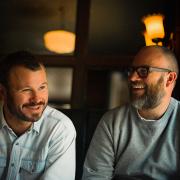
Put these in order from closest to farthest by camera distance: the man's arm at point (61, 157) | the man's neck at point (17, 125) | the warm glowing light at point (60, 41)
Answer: the man's arm at point (61, 157) < the man's neck at point (17, 125) < the warm glowing light at point (60, 41)

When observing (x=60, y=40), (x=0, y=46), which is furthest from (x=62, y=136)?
(x=0, y=46)

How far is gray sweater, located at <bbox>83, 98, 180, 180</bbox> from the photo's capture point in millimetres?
1758

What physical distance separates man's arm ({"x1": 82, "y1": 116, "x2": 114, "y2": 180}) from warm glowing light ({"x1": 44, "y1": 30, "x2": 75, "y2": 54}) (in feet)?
3.08

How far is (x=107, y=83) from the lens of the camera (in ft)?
8.56

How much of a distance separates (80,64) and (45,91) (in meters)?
0.91

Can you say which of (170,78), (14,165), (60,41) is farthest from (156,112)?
(60,41)

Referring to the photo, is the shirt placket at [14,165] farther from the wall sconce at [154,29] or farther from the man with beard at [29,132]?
the wall sconce at [154,29]

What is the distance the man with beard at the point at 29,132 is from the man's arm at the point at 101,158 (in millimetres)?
157

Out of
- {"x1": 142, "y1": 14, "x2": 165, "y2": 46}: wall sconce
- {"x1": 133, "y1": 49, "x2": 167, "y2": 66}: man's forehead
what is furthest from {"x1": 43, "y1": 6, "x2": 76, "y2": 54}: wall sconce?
{"x1": 133, "y1": 49, "x2": 167, "y2": 66}: man's forehead

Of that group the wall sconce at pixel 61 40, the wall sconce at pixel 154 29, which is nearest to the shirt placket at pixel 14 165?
the wall sconce at pixel 61 40

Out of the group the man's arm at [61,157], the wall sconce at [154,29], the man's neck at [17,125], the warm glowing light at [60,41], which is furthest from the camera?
the warm glowing light at [60,41]

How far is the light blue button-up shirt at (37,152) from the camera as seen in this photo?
5.45 ft

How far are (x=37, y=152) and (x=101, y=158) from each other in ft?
1.17

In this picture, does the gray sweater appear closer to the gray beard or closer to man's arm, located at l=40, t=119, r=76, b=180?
the gray beard
